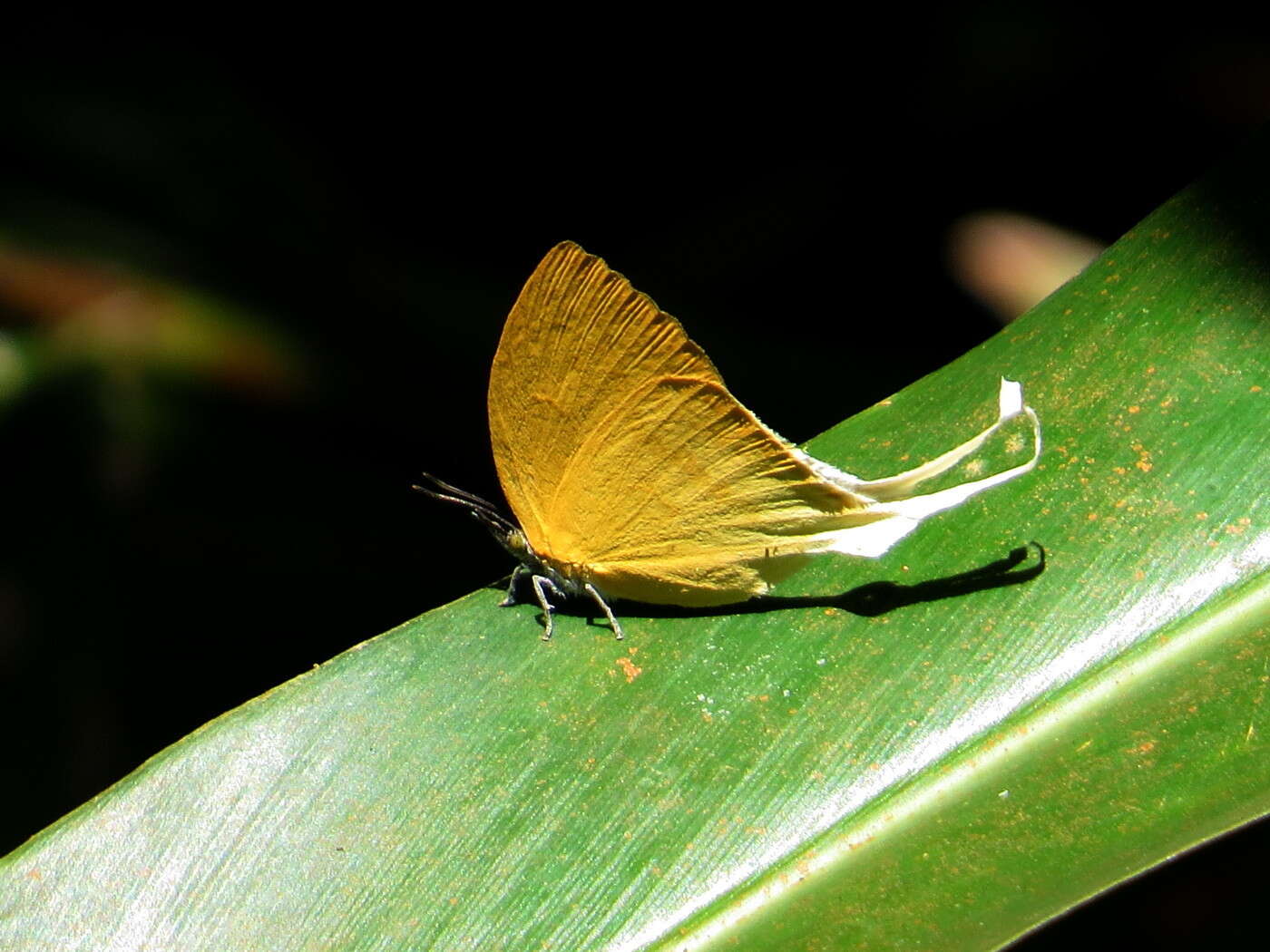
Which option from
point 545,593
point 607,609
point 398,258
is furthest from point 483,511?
point 398,258

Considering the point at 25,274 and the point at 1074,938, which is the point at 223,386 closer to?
the point at 25,274

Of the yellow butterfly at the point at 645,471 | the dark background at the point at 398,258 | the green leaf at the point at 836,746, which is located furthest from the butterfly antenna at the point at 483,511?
the dark background at the point at 398,258

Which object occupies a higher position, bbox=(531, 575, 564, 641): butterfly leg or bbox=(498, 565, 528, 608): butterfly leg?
bbox=(531, 575, 564, 641): butterfly leg

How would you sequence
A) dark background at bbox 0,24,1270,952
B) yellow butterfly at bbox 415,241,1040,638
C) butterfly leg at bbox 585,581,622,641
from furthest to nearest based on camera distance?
dark background at bbox 0,24,1270,952 → butterfly leg at bbox 585,581,622,641 → yellow butterfly at bbox 415,241,1040,638

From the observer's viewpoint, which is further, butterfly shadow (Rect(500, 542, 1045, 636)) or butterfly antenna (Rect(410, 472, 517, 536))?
butterfly antenna (Rect(410, 472, 517, 536))

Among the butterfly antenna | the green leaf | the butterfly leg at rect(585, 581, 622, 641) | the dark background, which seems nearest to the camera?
the green leaf

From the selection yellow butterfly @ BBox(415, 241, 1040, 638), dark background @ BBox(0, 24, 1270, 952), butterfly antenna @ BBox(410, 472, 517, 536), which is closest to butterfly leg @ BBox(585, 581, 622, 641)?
yellow butterfly @ BBox(415, 241, 1040, 638)

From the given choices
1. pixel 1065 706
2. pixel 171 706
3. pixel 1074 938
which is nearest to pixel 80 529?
pixel 171 706

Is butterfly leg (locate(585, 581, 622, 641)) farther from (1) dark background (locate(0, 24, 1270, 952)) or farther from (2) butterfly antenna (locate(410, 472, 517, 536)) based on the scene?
(1) dark background (locate(0, 24, 1270, 952))

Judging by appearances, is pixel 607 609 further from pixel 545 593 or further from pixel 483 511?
pixel 483 511
